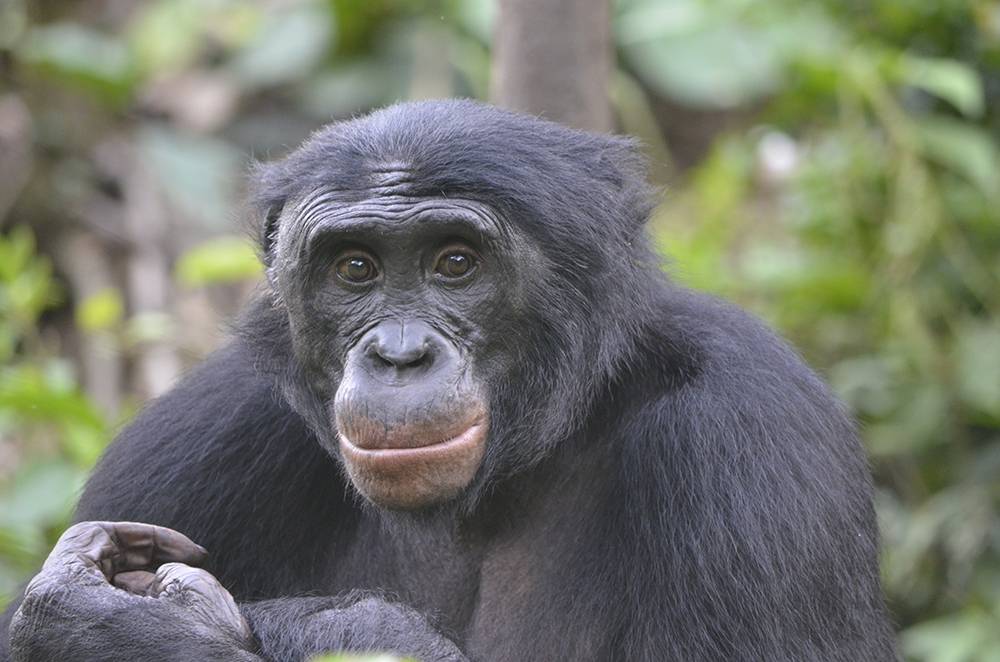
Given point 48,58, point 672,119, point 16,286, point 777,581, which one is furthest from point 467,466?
point 672,119

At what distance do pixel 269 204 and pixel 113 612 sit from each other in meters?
1.48

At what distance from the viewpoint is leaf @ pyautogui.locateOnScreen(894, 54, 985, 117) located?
8312mm

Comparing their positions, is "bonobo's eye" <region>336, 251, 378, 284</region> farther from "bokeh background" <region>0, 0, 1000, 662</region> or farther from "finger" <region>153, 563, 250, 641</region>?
"bokeh background" <region>0, 0, 1000, 662</region>

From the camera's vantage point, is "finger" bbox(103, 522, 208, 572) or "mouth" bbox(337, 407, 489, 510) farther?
"finger" bbox(103, 522, 208, 572)

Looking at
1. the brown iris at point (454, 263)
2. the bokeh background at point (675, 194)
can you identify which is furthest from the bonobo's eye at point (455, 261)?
the bokeh background at point (675, 194)

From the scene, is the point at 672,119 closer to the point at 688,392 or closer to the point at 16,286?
the point at 16,286

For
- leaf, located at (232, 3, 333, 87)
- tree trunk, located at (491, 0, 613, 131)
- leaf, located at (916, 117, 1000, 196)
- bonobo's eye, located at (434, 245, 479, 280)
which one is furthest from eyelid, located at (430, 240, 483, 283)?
leaf, located at (232, 3, 333, 87)

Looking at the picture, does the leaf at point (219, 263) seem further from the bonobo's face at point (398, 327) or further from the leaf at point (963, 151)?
the leaf at point (963, 151)

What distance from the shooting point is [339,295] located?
4.74 meters

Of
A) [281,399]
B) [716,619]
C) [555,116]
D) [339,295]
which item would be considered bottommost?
[716,619]

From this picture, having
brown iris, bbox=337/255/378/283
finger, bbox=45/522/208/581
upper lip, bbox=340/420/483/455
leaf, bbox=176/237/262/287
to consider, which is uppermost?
brown iris, bbox=337/255/378/283

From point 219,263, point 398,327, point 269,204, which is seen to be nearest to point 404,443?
point 398,327

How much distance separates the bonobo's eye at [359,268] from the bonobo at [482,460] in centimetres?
1

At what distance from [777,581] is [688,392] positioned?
2.32 feet
